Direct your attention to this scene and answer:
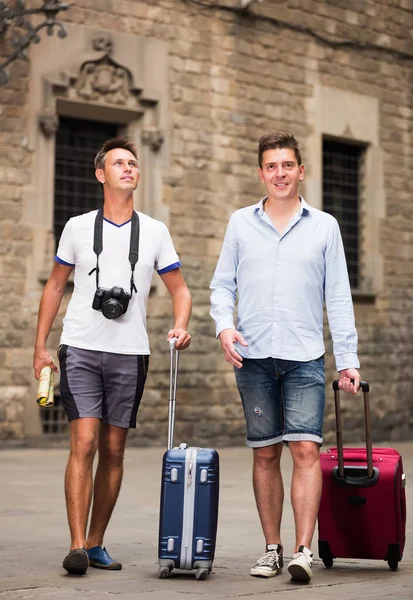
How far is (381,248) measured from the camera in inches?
661

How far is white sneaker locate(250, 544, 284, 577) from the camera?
5.62m

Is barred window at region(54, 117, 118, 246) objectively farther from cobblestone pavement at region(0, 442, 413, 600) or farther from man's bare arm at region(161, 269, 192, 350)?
man's bare arm at region(161, 269, 192, 350)

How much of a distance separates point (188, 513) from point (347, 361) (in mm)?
938

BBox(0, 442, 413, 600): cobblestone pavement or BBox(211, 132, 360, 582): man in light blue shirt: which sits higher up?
BBox(211, 132, 360, 582): man in light blue shirt

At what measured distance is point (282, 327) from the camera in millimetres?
5766

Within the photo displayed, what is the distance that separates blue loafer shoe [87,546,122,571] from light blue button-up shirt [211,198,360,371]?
1.08 meters

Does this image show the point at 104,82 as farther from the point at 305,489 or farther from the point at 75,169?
the point at 305,489

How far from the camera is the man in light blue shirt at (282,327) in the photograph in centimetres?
571

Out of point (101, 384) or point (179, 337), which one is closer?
point (179, 337)

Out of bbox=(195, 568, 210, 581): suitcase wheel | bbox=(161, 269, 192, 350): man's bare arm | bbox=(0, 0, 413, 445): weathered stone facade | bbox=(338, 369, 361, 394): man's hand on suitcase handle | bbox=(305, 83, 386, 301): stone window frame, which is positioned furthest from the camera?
bbox=(305, 83, 386, 301): stone window frame

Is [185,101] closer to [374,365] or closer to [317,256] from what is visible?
[374,365]

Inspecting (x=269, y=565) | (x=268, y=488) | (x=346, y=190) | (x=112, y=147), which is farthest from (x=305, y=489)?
(x=346, y=190)

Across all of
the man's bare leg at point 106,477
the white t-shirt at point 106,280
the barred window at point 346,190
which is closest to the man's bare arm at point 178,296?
the white t-shirt at point 106,280

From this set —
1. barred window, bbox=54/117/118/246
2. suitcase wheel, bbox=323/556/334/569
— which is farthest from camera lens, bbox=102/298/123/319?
barred window, bbox=54/117/118/246
